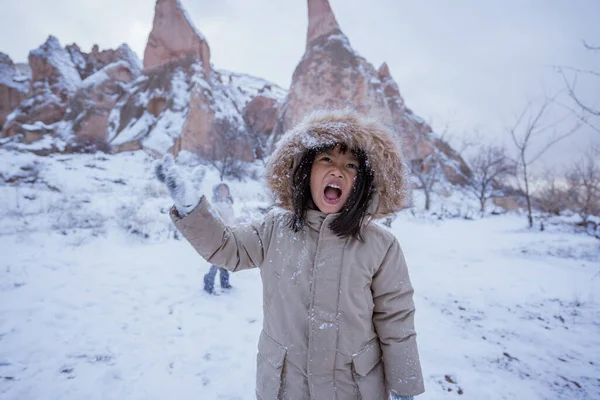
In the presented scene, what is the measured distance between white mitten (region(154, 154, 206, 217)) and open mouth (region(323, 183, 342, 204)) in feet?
2.06

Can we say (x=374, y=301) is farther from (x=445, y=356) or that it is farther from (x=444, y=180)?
(x=444, y=180)

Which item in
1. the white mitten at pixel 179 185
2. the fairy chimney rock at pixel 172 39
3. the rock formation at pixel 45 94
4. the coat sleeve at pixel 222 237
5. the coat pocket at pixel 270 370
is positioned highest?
the fairy chimney rock at pixel 172 39

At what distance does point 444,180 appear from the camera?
82.4ft

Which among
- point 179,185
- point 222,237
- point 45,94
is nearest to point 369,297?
point 222,237

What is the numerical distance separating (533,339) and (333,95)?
846 inches

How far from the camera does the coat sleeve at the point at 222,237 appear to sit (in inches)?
44.4

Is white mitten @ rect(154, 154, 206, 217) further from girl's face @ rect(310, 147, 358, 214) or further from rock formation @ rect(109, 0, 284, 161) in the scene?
rock formation @ rect(109, 0, 284, 161)

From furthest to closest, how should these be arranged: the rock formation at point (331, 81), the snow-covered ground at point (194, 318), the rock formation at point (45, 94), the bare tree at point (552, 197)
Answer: the rock formation at point (45, 94)
the rock formation at point (331, 81)
the bare tree at point (552, 197)
the snow-covered ground at point (194, 318)

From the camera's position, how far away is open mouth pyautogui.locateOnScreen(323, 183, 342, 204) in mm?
1313

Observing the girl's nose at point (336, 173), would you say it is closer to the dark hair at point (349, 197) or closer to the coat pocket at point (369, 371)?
the dark hair at point (349, 197)

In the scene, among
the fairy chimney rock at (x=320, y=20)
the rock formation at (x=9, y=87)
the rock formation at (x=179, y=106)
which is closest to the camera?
the rock formation at (x=179, y=106)

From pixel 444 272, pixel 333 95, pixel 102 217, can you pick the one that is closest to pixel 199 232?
pixel 444 272

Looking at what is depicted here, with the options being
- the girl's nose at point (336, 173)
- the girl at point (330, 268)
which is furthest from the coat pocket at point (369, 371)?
the girl's nose at point (336, 173)

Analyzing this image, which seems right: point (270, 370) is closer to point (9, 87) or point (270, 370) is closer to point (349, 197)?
point (349, 197)
